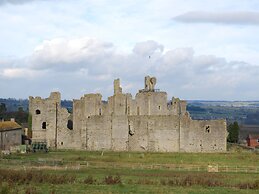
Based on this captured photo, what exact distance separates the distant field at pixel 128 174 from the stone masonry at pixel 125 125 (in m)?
4.65

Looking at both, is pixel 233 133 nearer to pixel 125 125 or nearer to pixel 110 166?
pixel 125 125

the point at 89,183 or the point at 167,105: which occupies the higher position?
the point at 167,105

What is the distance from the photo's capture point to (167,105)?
85.2 meters

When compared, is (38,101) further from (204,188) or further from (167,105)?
(204,188)

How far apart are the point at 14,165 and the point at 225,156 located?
26356mm

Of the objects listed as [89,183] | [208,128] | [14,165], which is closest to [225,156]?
[208,128]

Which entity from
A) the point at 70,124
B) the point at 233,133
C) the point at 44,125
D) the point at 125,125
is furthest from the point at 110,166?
the point at 233,133

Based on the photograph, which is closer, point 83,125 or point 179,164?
point 179,164

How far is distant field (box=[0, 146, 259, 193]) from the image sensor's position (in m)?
37.8

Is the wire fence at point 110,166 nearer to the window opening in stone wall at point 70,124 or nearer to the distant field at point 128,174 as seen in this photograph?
the distant field at point 128,174

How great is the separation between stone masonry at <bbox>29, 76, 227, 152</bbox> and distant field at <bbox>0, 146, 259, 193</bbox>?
4.65 meters

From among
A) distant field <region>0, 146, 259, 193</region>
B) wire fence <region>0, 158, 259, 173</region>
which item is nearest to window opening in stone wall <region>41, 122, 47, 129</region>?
distant field <region>0, 146, 259, 193</region>

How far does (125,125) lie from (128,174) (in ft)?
95.2

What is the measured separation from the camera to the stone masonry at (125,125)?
252ft
